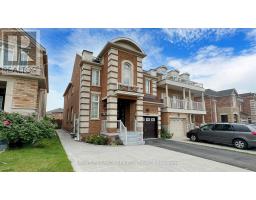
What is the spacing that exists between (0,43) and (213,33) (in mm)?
13655

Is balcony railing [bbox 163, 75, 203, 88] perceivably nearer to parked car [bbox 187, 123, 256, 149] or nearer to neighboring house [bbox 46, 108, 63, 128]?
parked car [bbox 187, 123, 256, 149]

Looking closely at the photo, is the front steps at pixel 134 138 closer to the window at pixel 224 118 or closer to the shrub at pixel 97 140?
the shrub at pixel 97 140

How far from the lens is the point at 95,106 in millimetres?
12500

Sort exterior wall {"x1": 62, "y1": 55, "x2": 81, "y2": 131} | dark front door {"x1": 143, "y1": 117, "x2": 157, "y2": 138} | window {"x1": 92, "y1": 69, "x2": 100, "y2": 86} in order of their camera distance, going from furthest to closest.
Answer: exterior wall {"x1": 62, "y1": 55, "x2": 81, "y2": 131}, dark front door {"x1": 143, "y1": 117, "x2": 157, "y2": 138}, window {"x1": 92, "y1": 69, "x2": 100, "y2": 86}

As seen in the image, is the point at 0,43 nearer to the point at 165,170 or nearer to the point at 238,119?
the point at 165,170

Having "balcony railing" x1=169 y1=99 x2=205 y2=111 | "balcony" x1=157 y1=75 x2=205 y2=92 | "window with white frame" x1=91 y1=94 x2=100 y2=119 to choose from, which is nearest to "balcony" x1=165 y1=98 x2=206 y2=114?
"balcony railing" x1=169 y1=99 x2=205 y2=111

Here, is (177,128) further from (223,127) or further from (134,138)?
(134,138)

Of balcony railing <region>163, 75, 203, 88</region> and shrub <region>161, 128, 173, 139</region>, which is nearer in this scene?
shrub <region>161, 128, 173, 139</region>

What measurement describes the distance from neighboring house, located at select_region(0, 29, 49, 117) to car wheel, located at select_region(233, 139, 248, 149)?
45.3 feet

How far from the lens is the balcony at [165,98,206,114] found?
1580cm

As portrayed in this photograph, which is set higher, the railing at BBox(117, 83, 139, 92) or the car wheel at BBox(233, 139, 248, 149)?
the railing at BBox(117, 83, 139, 92)

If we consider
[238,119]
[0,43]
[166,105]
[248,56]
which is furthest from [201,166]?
[238,119]

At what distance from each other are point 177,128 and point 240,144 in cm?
648

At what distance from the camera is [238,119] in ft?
79.6
